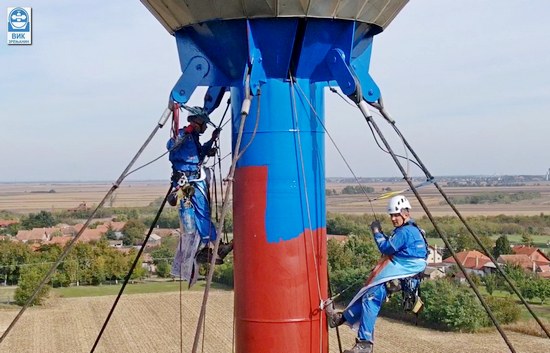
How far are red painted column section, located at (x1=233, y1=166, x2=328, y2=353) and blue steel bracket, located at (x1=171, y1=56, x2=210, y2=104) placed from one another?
1039 millimetres

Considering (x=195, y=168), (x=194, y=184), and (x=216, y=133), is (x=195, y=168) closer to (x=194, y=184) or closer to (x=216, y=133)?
(x=194, y=184)

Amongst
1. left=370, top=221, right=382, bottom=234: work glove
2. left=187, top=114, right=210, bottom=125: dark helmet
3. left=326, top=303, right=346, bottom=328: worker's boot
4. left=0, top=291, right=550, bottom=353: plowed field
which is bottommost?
left=0, top=291, right=550, bottom=353: plowed field

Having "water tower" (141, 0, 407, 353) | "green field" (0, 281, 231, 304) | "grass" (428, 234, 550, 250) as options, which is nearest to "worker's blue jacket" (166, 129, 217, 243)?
"water tower" (141, 0, 407, 353)

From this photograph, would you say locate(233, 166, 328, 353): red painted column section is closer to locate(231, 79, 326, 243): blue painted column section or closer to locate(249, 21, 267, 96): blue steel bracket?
locate(231, 79, 326, 243): blue painted column section

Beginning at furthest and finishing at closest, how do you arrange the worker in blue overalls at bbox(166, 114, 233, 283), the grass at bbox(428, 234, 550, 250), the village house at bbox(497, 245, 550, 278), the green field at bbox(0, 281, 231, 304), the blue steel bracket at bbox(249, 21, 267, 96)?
the grass at bbox(428, 234, 550, 250) < the village house at bbox(497, 245, 550, 278) < the green field at bbox(0, 281, 231, 304) < the worker in blue overalls at bbox(166, 114, 233, 283) < the blue steel bracket at bbox(249, 21, 267, 96)

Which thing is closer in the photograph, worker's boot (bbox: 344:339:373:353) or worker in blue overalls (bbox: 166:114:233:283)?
worker's boot (bbox: 344:339:373:353)

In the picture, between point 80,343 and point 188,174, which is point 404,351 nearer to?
point 80,343

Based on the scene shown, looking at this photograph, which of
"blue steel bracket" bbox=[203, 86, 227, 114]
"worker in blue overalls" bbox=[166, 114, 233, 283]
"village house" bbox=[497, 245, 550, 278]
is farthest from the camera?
"village house" bbox=[497, 245, 550, 278]

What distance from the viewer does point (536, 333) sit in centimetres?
4391

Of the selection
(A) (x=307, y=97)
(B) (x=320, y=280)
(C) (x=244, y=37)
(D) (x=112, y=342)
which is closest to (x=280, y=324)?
(B) (x=320, y=280)

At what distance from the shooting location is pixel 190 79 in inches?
325

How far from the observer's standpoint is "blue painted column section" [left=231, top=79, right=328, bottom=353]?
7.76 metres

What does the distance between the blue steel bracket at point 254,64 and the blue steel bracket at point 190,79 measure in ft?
2.27

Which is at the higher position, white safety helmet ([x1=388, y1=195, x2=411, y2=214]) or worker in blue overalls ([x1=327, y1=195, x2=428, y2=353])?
white safety helmet ([x1=388, y1=195, x2=411, y2=214])
